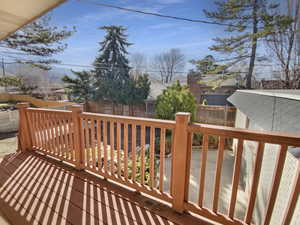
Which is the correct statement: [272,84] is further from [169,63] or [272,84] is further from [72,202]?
[169,63]

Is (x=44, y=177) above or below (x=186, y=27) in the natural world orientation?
below

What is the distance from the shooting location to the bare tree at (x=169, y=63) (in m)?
19.9

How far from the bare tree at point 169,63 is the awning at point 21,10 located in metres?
18.1

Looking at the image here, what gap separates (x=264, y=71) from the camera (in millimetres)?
10453

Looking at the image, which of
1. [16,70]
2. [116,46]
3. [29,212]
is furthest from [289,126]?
[16,70]

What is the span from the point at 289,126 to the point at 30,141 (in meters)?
4.37

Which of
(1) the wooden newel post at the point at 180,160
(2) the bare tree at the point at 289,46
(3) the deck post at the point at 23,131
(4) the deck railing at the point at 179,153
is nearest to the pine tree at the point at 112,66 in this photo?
(3) the deck post at the point at 23,131

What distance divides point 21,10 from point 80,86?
12.3 metres

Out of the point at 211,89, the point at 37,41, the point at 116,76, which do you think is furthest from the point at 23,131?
the point at 211,89

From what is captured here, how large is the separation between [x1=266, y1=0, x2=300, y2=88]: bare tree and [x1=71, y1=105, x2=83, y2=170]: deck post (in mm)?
10761

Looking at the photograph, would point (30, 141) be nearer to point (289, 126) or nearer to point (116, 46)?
point (289, 126)

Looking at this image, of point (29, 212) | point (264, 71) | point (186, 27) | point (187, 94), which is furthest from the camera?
point (186, 27)

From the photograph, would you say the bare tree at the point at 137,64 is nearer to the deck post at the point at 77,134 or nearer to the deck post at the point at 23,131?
the deck post at the point at 23,131

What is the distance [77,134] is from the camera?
7.34 feet
